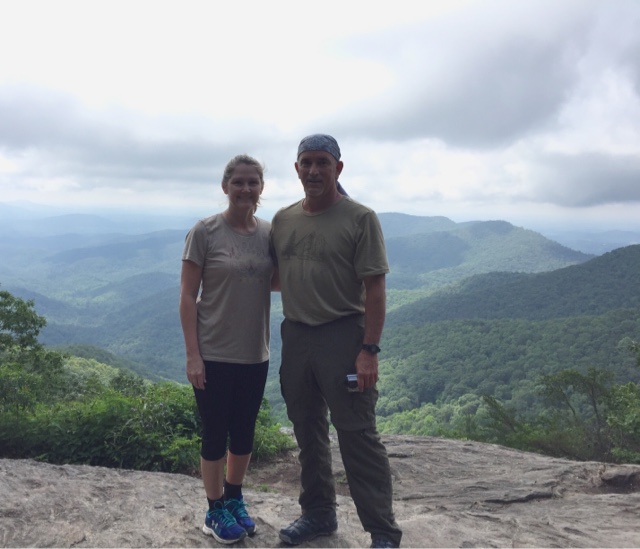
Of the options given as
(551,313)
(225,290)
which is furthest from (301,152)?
(551,313)

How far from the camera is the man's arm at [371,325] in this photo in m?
3.03

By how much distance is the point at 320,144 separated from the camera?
10.3 feet

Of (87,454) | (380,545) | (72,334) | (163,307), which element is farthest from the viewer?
(163,307)

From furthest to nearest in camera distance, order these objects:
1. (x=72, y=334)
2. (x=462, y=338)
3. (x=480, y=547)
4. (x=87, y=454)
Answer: (x=72, y=334) < (x=462, y=338) < (x=87, y=454) < (x=480, y=547)

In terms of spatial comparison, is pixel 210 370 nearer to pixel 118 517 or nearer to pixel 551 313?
pixel 118 517

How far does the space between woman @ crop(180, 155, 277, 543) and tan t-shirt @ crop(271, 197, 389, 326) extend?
201 millimetres

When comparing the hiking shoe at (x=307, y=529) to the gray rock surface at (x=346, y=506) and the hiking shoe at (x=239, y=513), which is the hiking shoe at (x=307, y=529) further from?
the hiking shoe at (x=239, y=513)

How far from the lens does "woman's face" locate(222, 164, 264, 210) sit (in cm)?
318

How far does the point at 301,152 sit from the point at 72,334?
170221 millimetres

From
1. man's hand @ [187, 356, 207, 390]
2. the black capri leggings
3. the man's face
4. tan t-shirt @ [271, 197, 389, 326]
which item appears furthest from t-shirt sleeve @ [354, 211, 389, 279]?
man's hand @ [187, 356, 207, 390]

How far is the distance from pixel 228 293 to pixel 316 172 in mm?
973

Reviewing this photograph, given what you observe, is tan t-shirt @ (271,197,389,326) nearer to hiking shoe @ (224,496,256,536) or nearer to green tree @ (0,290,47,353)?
hiking shoe @ (224,496,256,536)

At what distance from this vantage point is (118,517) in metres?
3.63

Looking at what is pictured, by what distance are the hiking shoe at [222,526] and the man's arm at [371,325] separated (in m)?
1.31
